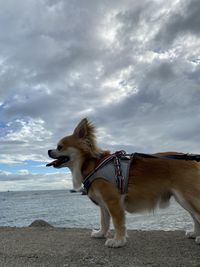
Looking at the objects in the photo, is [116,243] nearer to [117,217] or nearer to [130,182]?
[117,217]

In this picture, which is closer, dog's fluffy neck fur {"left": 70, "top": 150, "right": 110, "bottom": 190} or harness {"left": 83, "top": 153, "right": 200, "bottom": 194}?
harness {"left": 83, "top": 153, "right": 200, "bottom": 194}

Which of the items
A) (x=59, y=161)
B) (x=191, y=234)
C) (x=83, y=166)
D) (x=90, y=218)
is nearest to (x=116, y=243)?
(x=83, y=166)

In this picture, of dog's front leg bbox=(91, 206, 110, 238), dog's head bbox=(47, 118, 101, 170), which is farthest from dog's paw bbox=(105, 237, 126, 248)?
dog's head bbox=(47, 118, 101, 170)

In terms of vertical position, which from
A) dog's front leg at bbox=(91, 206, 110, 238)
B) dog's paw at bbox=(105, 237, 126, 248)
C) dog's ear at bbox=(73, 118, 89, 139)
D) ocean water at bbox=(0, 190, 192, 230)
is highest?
dog's ear at bbox=(73, 118, 89, 139)

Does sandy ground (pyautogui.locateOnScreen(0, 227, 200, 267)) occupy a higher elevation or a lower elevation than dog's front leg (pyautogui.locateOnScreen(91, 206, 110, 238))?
lower

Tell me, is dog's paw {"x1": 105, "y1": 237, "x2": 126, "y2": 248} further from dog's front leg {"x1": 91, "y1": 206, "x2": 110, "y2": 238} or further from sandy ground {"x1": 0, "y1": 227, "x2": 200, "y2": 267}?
dog's front leg {"x1": 91, "y1": 206, "x2": 110, "y2": 238}

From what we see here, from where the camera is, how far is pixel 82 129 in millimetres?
8336

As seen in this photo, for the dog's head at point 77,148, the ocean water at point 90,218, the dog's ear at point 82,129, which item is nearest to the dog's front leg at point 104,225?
the ocean water at point 90,218

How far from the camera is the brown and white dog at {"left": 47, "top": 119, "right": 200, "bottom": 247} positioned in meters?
6.99

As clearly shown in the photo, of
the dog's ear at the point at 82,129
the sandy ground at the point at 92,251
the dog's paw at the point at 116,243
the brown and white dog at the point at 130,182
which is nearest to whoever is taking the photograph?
the sandy ground at the point at 92,251

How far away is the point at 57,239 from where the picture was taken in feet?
27.2

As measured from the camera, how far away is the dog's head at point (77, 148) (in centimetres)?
814

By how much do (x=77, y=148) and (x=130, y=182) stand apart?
4.81 ft

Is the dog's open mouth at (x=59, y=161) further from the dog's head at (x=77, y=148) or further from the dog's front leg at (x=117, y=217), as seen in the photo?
the dog's front leg at (x=117, y=217)
